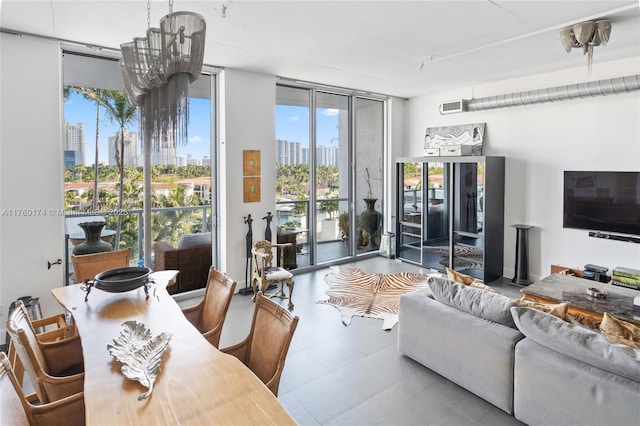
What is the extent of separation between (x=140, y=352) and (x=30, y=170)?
2.81 m

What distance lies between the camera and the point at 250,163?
499 centimetres

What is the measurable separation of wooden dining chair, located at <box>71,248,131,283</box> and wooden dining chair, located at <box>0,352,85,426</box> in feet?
5.98

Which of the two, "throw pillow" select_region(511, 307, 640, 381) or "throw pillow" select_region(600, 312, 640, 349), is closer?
"throw pillow" select_region(511, 307, 640, 381)

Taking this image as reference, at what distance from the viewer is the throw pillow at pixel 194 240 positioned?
4.76 m

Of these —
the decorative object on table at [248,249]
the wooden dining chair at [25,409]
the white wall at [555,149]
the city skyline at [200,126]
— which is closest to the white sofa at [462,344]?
the city skyline at [200,126]

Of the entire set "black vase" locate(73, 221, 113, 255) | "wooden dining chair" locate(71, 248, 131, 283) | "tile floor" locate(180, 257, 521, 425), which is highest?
"black vase" locate(73, 221, 113, 255)

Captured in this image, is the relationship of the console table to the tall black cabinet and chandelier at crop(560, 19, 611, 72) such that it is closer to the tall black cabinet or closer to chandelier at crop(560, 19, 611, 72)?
the tall black cabinet

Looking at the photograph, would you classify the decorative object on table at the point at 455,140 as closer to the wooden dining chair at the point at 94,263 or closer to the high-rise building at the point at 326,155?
the high-rise building at the point at 326,155

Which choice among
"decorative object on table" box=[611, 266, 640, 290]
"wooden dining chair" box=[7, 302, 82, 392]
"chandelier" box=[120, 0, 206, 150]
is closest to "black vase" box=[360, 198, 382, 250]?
"decorative object on table" box=[611, 266, 640, 290]

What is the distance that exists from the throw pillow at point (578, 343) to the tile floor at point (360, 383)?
2.07 feet

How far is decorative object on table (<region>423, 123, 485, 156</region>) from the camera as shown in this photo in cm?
573

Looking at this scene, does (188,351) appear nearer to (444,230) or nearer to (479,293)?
(479,293)

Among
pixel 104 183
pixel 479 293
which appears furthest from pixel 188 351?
pixel 104 183

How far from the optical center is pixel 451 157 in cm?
565
